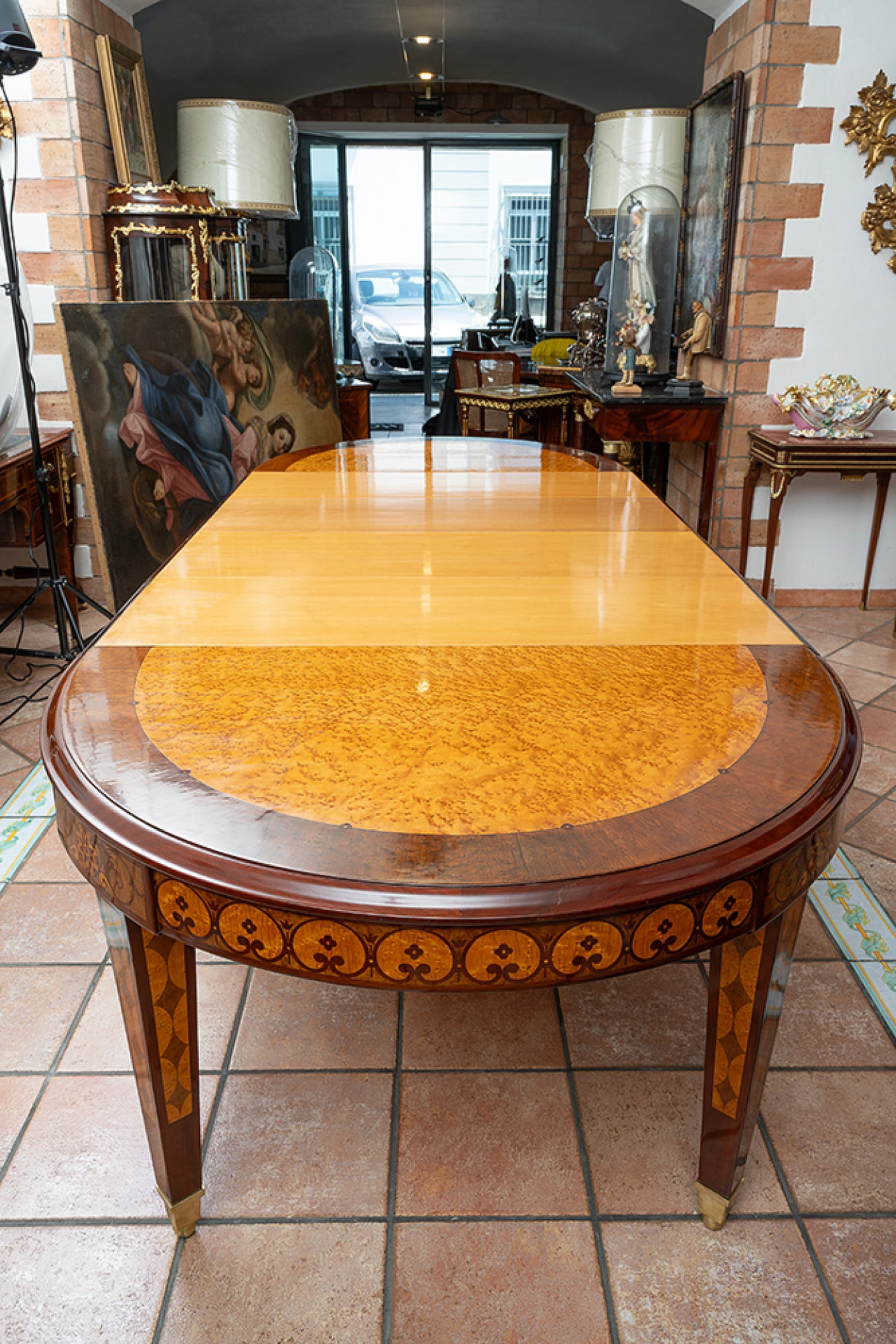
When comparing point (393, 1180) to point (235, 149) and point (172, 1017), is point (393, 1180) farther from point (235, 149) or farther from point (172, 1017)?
point (235, 149)

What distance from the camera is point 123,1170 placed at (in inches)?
61.6

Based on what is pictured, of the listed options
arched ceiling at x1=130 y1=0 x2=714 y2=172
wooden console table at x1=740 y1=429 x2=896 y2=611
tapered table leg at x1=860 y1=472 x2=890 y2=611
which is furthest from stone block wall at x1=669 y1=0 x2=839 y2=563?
arched ceiling at x1=130 y1=0 x2=714 y2=172

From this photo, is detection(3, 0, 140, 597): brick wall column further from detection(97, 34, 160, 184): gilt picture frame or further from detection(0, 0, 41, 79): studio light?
detection(0, 0, 41, 79): studio light

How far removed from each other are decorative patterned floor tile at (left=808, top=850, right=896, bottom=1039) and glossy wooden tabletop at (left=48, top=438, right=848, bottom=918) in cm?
85

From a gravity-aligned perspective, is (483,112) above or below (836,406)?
above

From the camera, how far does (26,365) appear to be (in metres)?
3.36

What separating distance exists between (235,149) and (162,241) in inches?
36.3

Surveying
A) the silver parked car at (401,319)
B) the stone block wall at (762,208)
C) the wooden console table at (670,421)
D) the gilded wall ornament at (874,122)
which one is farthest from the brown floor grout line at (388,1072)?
the silver parked car at (401,319)

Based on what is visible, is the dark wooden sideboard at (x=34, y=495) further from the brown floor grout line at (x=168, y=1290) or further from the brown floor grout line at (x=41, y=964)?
the brown floor grout line at (x=168, y=1290)

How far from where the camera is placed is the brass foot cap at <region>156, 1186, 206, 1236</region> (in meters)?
1.41

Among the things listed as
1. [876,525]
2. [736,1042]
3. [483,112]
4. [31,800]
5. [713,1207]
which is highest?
[483,112]

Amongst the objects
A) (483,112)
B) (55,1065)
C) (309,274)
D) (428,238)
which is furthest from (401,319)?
(55,1065)

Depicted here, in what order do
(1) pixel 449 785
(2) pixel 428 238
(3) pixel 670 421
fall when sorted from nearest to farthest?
(1) pixel 449 785 < (3) pixel 670 421 < (2) pixel 428 238

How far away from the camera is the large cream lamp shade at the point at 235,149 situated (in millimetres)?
4570
